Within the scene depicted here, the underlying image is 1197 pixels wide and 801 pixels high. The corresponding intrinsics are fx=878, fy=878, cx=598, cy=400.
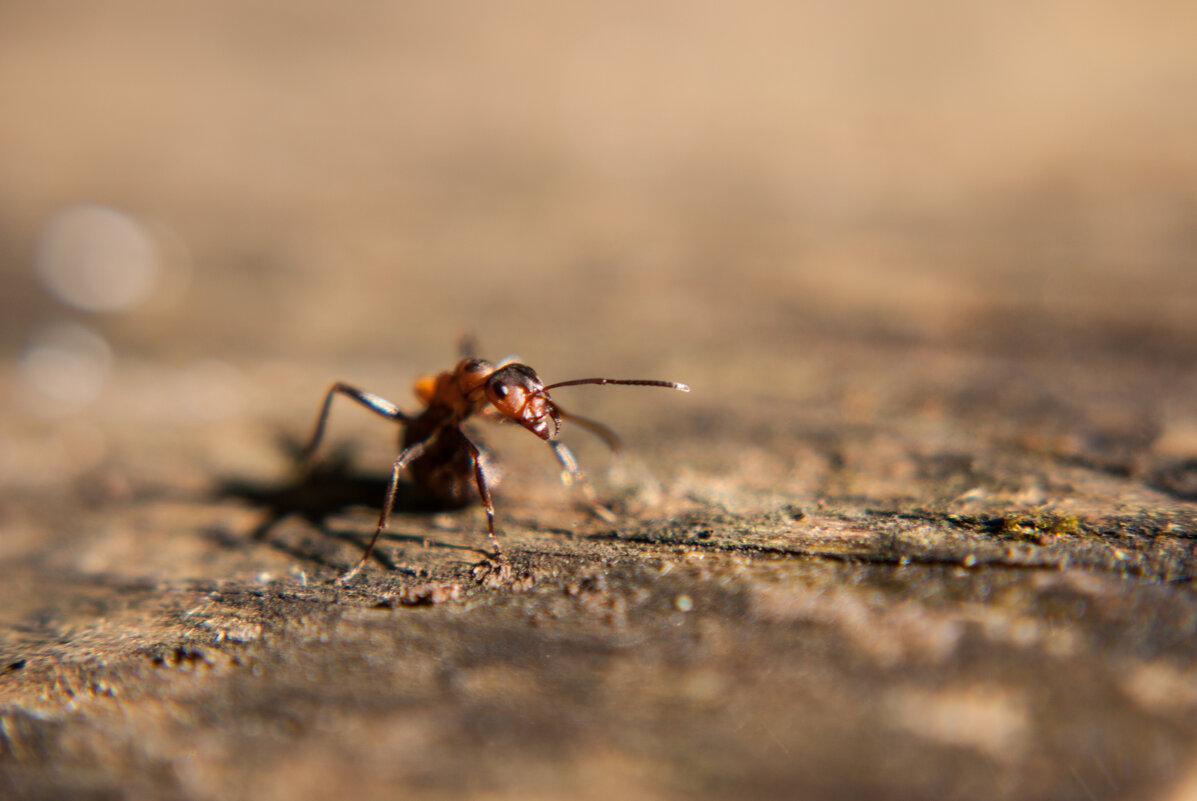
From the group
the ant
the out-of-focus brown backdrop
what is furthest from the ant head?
the out-of-focus brown backdrop

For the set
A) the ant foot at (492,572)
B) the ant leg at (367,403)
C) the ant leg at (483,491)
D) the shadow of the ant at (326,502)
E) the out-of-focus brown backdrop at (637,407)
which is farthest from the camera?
the ant leg at (367,403)

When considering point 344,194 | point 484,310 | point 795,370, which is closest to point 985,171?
point 795,370

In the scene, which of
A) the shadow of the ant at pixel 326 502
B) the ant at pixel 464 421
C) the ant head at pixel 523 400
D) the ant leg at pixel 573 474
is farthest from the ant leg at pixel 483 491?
the ant leg at pixel 573 474

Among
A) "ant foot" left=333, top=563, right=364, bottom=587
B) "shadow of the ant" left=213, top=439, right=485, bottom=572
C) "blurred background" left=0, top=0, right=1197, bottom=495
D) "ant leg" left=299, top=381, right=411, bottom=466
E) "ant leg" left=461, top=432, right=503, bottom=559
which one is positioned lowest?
"ant foot" left=333, top=563, right=364, bottom=587

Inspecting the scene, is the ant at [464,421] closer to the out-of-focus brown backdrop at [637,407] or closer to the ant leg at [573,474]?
the ant leg at [573,474]

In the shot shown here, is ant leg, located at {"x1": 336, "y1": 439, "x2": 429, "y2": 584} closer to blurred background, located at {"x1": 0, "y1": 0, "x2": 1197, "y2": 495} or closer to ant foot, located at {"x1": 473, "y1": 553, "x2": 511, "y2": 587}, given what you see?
ant foot, located at {"x1": 473, "y1": 553, "x2": 511, "y2": 587}

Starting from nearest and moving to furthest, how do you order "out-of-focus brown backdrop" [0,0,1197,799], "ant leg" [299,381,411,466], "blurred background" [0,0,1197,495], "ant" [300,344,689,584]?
"out-of-focus brown backdrop" [0,0,1197,799] → "ant" [300,344,689,584] → "ant leg" [299,381,411,466] → "blurred background" [0,0,1197,495]
